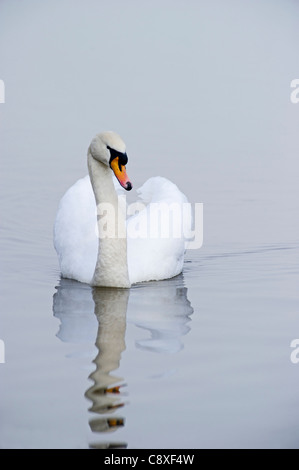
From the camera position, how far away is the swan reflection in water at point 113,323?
597cm

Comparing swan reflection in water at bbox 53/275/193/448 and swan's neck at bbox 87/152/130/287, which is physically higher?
swan's neck at bbox 87/152/130/287

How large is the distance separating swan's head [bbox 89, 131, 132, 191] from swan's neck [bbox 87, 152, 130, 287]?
327 millimetres

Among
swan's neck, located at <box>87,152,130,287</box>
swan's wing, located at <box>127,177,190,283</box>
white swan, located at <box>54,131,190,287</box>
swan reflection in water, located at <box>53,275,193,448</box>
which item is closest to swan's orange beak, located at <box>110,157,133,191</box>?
white swan, located at <box>54,131,190,287</box>

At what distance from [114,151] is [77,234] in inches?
54.2

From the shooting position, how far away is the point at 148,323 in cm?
776

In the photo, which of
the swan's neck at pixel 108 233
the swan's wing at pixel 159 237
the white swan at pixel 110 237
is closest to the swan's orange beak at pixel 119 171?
the white swan at pixel 110 237

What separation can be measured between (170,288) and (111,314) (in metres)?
1.08

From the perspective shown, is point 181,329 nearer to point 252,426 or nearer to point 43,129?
point 252,426

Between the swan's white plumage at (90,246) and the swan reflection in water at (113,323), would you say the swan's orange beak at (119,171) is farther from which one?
the swan's white plumage at (90,246)

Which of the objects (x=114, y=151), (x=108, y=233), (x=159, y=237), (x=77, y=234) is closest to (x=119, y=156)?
(x=114, y=151)

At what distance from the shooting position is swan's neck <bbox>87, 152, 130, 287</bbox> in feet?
28.9

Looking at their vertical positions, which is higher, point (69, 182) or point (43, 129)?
point (43, 129)

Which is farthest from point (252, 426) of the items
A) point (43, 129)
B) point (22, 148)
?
point (43, 129)

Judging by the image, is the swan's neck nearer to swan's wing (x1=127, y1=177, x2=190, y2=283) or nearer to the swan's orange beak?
swan's wing (x1=127, y1=177, x2=190, y2=283)
